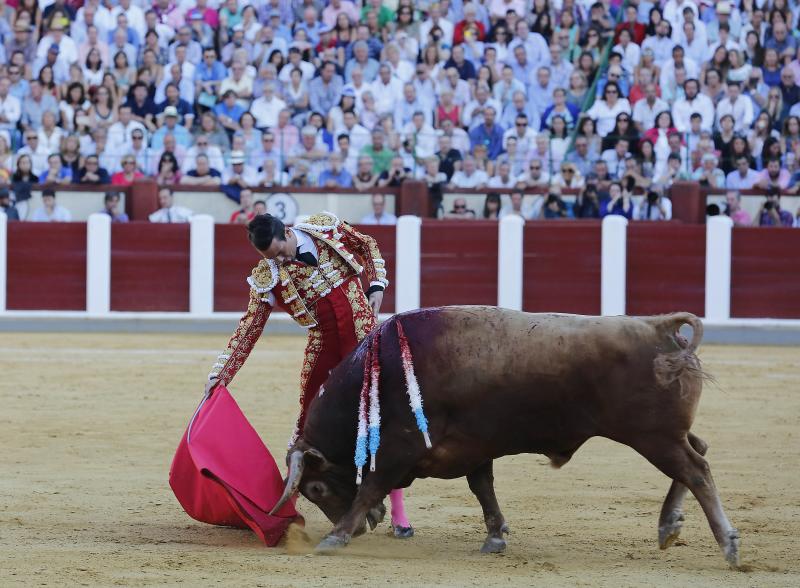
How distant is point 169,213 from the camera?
11156mm

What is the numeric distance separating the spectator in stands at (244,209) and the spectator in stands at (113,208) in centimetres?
86

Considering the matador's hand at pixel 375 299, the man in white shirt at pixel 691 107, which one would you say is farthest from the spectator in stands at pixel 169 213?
the matador's hand at pixel 375 299

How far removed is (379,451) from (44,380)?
4.42 meters

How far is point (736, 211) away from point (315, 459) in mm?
7385

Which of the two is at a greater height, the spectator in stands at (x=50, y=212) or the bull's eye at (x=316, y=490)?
the spectator in stands at (x=50, y=212)

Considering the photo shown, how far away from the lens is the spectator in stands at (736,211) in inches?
430

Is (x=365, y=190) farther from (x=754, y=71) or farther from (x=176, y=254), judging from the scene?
(x=754, y=71)

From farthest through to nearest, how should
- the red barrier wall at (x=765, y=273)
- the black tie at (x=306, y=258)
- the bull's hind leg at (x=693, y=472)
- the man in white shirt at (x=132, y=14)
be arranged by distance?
the man in white shirt at (x=132, y=14)
the red barrier wall at (x=765, y=273)
the black tie at (x=306, y=258)
the bull's hind leg at (x=693, y=472)

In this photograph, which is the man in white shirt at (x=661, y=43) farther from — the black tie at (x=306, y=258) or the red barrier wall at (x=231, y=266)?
the black tie at (x=306, y=258)

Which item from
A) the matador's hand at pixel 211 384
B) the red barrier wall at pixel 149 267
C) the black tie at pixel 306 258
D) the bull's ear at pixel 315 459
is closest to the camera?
the bull's ear at pixel 315 459

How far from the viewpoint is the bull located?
13.1 feet

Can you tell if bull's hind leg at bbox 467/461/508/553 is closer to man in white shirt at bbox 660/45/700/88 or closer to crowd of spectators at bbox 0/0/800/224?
crowd of spectators at bbox 0/0/800/224

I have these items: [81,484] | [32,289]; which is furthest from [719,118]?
[81,484]

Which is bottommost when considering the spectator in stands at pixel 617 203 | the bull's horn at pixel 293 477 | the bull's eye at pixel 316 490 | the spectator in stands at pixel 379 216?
the bull's eye at pixel 316 490
